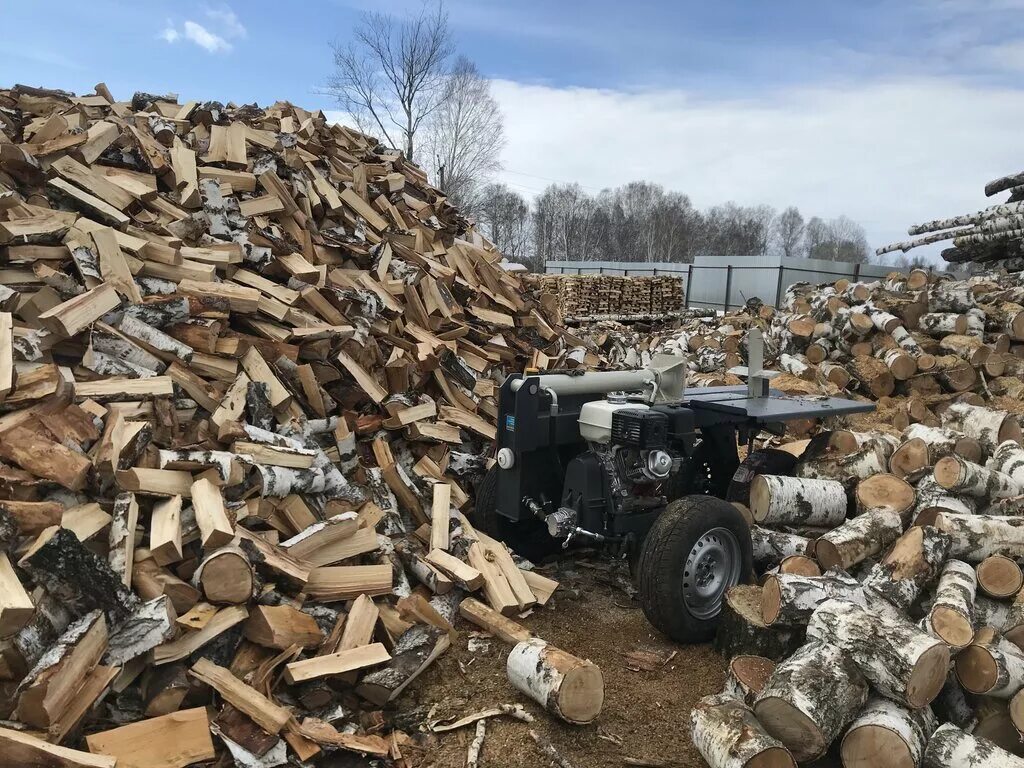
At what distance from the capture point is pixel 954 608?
374 centimetres

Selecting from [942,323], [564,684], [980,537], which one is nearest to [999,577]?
[980,537]

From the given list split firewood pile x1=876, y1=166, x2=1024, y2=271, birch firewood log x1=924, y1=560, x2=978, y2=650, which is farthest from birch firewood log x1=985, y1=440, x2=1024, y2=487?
split firewood pile x1=876, y1=166, x2=1024, y2=271

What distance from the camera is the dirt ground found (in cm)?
355

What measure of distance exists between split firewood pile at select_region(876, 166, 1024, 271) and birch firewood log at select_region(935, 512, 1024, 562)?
12620mm

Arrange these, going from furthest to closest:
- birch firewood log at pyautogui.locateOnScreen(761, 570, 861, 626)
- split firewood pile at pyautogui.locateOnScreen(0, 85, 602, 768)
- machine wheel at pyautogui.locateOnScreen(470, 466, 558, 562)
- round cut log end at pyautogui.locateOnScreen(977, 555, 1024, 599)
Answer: machine wheel at pyautogui.locateOnScreen(470, 466, 558, 562) < round cut log end at pyautogui.locateOnScreen(977, 555, 1024, 599) < birch firewood log at pyautogui.locateOnScreen(761, 570, 861, 626) < split firewood pile at pyautogui.locateOnScreen(0, 85, 602, 768)

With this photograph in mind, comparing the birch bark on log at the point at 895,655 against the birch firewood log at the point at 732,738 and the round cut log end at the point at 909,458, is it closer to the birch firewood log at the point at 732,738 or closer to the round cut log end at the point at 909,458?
the birch firewood log at the point at 732,738

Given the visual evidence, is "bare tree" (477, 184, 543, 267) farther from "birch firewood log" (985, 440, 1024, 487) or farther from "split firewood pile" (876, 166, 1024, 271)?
"birch firewood log" (985, 440, 1024, 487)

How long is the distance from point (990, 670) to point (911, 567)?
2.94ft

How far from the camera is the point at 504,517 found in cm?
532

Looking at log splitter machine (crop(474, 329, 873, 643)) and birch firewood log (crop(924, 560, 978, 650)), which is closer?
birch firewood log (crop(924, 560, 978, 650))

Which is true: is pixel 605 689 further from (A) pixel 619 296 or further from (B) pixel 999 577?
(A) pixel 619 296

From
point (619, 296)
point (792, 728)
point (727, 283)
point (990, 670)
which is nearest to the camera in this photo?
point (792, 728)

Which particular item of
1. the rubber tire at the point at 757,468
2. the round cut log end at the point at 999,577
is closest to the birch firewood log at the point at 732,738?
the round cut log end at the point at 999,577

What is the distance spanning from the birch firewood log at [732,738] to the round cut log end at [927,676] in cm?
68
